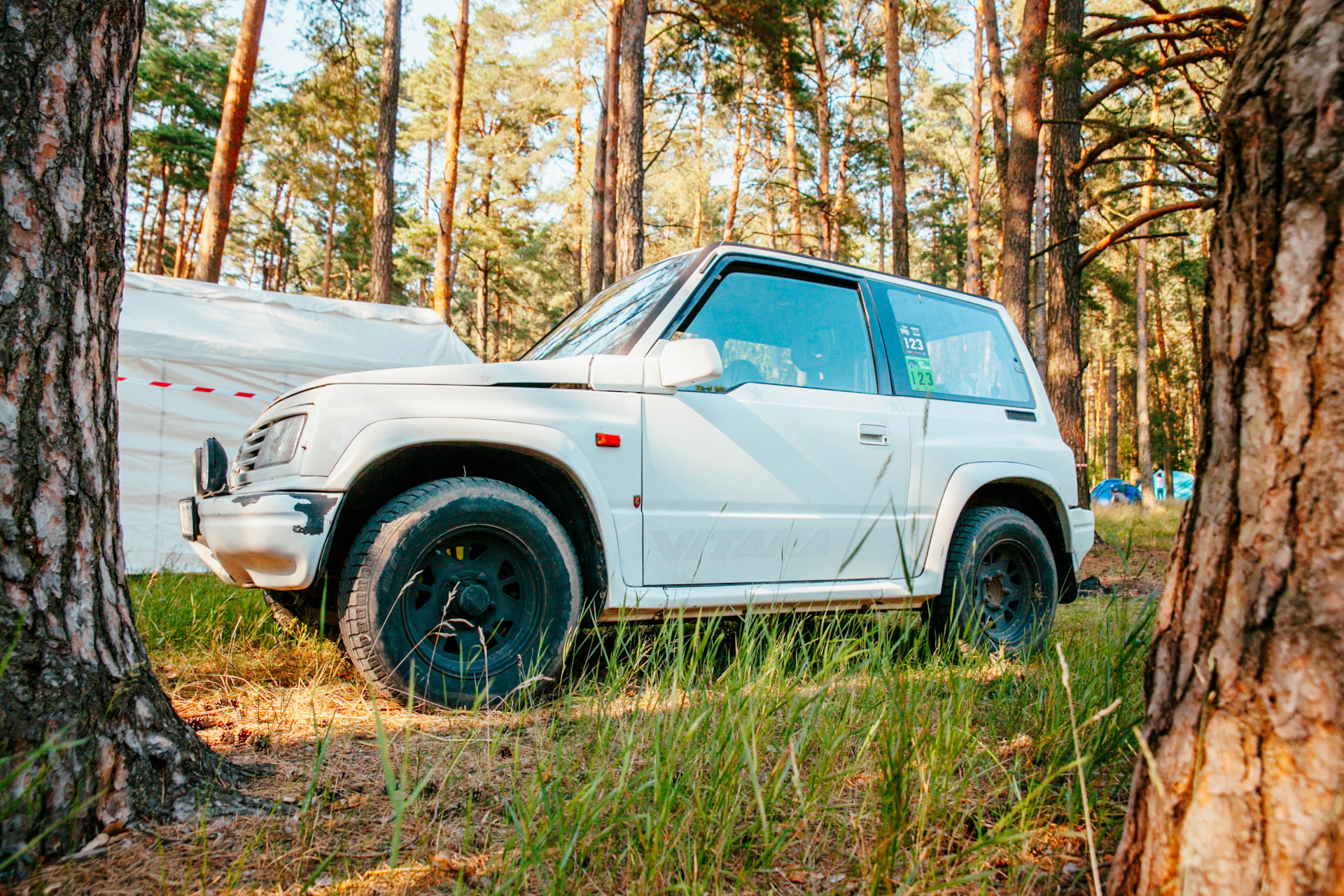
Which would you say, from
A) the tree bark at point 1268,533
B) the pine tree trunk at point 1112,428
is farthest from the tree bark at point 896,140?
the pine tree trunk at point 1112,428

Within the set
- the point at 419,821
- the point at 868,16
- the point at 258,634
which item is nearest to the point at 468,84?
the point at 868,16

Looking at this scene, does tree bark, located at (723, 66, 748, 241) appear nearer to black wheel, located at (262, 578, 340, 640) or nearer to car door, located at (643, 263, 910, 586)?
car door, located at (643, 263, 910, 586)

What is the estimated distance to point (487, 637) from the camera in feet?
9.45

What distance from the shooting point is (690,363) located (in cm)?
296

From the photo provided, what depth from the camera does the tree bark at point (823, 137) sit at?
17.4 metres

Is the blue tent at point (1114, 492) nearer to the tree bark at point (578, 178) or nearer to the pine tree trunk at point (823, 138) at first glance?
the pine tree trunk at point (823, 138)

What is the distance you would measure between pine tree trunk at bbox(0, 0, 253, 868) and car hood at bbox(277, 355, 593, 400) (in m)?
0.94

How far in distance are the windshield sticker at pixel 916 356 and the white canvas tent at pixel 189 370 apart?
498 cm

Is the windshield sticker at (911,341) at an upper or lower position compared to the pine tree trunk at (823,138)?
lower

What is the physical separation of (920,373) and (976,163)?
1801 centimetres

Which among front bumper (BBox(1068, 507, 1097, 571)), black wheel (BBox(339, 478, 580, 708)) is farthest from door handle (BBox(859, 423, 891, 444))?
black wheel (BBox(339, 478, 580, 708))

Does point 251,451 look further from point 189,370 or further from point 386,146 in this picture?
point 386,146

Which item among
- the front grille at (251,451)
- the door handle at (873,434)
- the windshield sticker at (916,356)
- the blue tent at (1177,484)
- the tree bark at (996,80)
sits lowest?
the blue tent at (1177,484)

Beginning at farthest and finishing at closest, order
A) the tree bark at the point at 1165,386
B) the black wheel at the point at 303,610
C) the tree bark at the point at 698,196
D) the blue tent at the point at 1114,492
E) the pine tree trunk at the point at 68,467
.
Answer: the tree bark at the point at 1165,386
the tree bark at the point at 698,196
the blue tent at the point at 1114,492
the black wheel at the point at 303,610
the pine tree trunk at the point at 68,467
